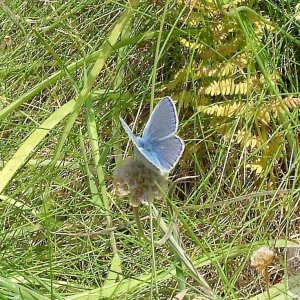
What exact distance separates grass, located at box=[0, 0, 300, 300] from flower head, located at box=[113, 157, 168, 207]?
339mm

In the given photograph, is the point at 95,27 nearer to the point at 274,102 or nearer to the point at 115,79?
the point at 115,79

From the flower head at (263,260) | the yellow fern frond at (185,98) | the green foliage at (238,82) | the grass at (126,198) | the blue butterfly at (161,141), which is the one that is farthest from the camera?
the yellow fern frond at (185,98)

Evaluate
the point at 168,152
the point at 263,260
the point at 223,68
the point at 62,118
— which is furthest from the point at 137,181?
the point at 223,68

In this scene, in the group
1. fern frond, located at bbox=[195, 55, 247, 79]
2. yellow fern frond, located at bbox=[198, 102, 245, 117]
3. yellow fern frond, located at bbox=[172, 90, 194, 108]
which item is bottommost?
yellow fern frond, located at bbox=[198, 102, 245, 117]

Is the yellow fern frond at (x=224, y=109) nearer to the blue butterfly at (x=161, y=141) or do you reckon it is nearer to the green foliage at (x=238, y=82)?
the green foliage at (x=238, y=82)

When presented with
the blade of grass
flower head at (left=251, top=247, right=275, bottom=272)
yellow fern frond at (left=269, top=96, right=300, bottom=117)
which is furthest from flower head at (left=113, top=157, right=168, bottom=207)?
yellow fern frond at (left=269, top=96, right=300, bottom=117)

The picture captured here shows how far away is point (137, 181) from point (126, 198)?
0.66m

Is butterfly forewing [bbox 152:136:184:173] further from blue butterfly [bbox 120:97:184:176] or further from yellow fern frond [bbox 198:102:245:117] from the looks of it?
yellow fern frond [bbox 198:102:245:117]

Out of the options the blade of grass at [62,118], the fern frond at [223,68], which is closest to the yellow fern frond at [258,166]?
the fern frond at [223,68]

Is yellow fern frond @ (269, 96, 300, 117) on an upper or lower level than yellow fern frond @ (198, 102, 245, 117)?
lower

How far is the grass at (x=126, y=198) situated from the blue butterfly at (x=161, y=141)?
1.15ft

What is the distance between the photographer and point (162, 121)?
981mm

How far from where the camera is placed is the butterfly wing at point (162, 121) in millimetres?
965

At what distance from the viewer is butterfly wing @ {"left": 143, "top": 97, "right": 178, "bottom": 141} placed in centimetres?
96
